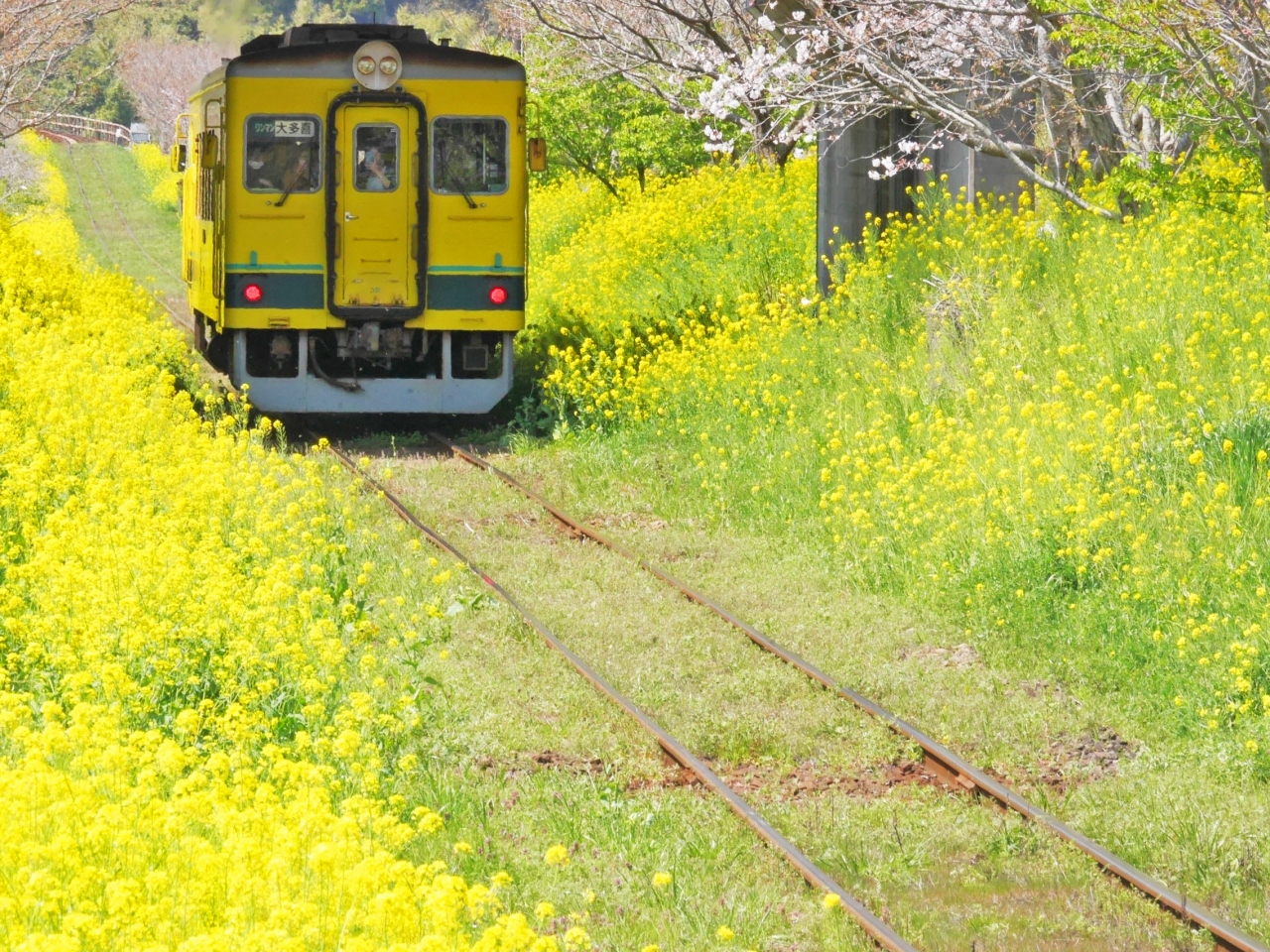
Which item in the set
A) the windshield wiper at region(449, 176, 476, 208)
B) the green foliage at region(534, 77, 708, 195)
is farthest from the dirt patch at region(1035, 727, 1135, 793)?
the green foliage at region(534, 77, 708, 195)

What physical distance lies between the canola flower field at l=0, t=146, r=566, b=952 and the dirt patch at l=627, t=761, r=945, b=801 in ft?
3.37

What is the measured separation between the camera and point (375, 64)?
13.8m

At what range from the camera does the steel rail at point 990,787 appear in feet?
17.5

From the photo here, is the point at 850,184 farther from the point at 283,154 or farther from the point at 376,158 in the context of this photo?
the point at 283,154

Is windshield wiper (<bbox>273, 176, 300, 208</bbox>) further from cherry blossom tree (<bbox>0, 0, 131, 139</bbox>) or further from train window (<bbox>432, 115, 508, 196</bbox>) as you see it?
cherry blossom tree (<bbox>0, 0, 131, 139</bbox>)

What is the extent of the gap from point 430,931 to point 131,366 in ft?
37.9

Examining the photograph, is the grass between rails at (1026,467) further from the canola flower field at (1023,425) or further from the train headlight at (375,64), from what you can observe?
the train headlight at (375,64)

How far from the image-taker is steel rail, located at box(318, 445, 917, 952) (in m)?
5.32

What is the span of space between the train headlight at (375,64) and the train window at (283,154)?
1.68 ft

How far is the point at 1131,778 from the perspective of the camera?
6.75 metres

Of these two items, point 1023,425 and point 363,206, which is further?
point 363,206

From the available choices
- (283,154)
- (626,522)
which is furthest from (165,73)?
(626,522)

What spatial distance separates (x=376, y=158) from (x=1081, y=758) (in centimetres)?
872

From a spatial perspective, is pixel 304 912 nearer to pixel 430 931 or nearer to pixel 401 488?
pixel 430 931
